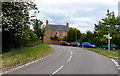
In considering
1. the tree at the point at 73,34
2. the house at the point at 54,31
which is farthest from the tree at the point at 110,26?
the house at the point at 54,31

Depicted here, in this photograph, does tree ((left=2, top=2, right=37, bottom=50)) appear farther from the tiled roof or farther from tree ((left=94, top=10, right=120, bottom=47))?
the tiled roof

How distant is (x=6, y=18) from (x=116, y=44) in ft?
120

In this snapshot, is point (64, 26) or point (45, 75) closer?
point (45, 75)

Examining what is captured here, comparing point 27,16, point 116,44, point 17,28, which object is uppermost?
point 27,16

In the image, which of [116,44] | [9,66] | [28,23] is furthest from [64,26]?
[9,66]

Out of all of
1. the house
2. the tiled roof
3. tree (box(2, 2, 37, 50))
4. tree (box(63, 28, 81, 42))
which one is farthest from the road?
the tiled roof

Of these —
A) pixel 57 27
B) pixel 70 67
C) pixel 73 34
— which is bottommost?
pixel 70 67

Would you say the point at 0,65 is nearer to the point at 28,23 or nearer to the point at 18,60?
the point at 18,60

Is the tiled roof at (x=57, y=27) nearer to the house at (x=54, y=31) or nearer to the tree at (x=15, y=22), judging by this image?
the house at (x=54, y=31)

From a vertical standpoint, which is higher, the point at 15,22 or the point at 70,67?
the point at 15,22

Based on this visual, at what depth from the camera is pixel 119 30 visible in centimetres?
4703

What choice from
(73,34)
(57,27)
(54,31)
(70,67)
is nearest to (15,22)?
(70,67)

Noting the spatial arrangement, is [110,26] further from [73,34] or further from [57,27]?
[57,27]

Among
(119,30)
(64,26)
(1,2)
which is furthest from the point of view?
(64,26)
